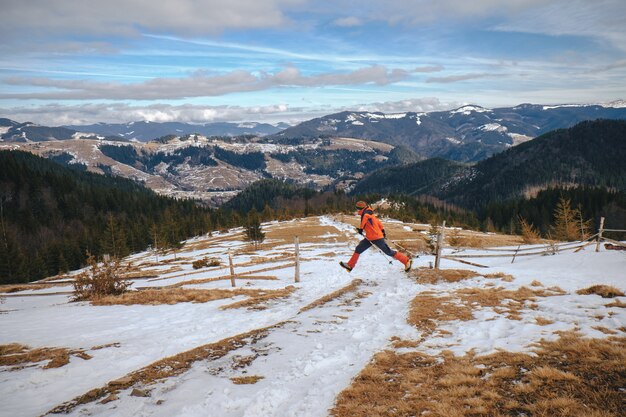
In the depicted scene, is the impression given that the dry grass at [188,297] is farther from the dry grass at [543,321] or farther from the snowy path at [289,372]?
the dry grass at [543,321]

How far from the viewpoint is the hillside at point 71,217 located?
8769 centimetres

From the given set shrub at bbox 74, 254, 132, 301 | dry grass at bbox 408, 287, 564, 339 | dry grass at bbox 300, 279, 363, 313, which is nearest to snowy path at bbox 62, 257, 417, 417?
dry grass at bbox 408, 287, 564, 339

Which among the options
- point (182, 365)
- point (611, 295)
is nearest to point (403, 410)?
point (182, 365)

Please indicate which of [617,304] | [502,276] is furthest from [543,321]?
[502,276]

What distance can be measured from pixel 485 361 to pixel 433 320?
13.9ft

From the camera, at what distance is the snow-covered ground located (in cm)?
763

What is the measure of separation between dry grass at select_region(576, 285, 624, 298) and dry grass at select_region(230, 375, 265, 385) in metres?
14.4

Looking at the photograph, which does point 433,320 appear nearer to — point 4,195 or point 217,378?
point 217,378

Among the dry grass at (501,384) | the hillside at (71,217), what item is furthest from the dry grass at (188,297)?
the hillside at (71,217)

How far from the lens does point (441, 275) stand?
21.7 metres

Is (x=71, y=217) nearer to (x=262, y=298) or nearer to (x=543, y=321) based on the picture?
(x=262, y=298)

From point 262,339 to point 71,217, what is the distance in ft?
619

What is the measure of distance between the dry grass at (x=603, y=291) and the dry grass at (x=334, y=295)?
1084cm

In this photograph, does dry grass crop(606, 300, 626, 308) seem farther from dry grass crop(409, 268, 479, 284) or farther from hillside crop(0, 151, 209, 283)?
hillside crop(0, 151, 209, 283)
